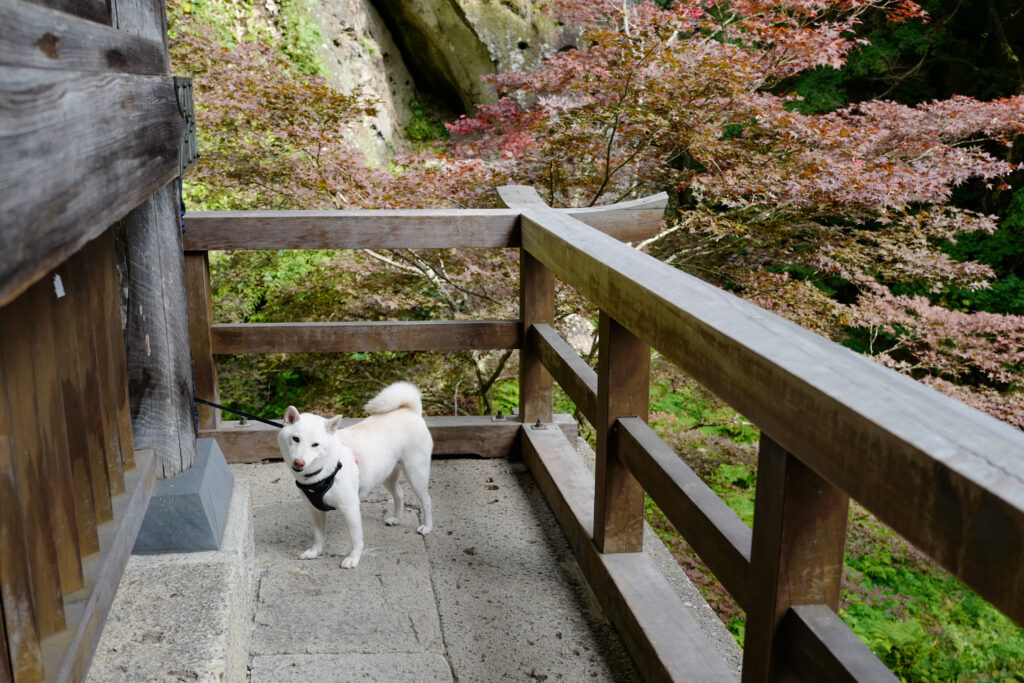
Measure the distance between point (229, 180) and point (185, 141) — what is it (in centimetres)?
406

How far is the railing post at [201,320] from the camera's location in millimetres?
3125

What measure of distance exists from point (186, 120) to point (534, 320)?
152 centimetres

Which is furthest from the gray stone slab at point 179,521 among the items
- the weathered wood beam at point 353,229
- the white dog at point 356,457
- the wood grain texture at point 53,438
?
the weathered wood beam at point 353,229

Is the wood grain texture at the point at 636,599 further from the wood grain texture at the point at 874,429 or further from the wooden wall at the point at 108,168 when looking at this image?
the wooden wall at the point at 108,168

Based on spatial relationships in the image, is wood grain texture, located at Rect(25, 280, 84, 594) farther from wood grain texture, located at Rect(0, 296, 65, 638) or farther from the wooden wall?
the wooden wall

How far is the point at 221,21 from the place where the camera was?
9.55 meters

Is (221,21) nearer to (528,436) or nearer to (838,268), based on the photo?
(838,268)

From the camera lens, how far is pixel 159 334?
85.0 inches

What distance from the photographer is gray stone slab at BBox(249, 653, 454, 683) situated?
2031mm

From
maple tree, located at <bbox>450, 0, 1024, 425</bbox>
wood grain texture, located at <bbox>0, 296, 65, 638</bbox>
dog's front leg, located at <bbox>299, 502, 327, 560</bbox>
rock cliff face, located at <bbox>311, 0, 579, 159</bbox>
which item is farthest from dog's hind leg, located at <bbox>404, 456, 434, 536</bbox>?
rock cliff face, located at <bbox>311, 0, 579, 159</bbox>

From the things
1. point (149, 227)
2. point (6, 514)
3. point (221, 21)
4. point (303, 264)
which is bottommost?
point (303, 264)

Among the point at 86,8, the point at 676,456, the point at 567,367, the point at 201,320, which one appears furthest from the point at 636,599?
the point at 201,320

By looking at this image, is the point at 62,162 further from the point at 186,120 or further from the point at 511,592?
the point at 511,592

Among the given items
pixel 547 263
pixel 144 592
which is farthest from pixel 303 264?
pixel 144 592
